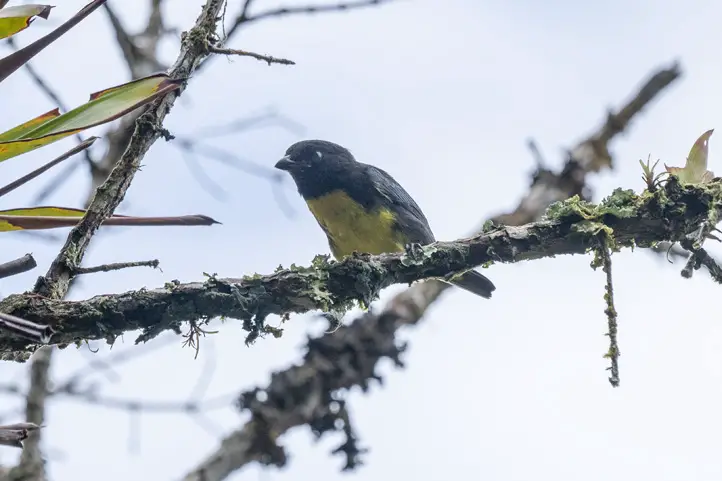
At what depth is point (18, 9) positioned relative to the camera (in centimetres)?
204

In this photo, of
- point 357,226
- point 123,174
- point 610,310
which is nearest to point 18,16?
point 123,174

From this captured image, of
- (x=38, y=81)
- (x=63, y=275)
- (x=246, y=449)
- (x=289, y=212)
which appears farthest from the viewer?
(x=289, y=212)

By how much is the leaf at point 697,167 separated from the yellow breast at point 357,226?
9.83 ft

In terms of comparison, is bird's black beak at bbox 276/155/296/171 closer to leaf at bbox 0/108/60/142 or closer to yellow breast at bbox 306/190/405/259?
yellow breast at bbox 306/190/405/259

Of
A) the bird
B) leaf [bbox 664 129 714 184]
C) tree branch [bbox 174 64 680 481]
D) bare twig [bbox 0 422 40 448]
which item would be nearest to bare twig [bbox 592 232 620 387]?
leaf [bbox 664 129 714 184]

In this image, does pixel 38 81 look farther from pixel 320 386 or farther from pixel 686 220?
pixel 686 220

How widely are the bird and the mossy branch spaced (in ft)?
8.95

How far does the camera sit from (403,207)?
20.4 feet

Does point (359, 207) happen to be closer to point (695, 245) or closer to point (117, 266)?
point (695, 245)

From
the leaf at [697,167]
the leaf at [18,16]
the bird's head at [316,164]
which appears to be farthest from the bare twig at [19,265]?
the bird's head at [316,164]

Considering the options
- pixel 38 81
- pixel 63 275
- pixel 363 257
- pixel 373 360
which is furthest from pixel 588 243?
pixel 38 81

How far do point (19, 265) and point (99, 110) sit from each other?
0.42 meters

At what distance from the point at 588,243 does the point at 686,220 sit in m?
0.35

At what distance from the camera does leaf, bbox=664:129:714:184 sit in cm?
295
